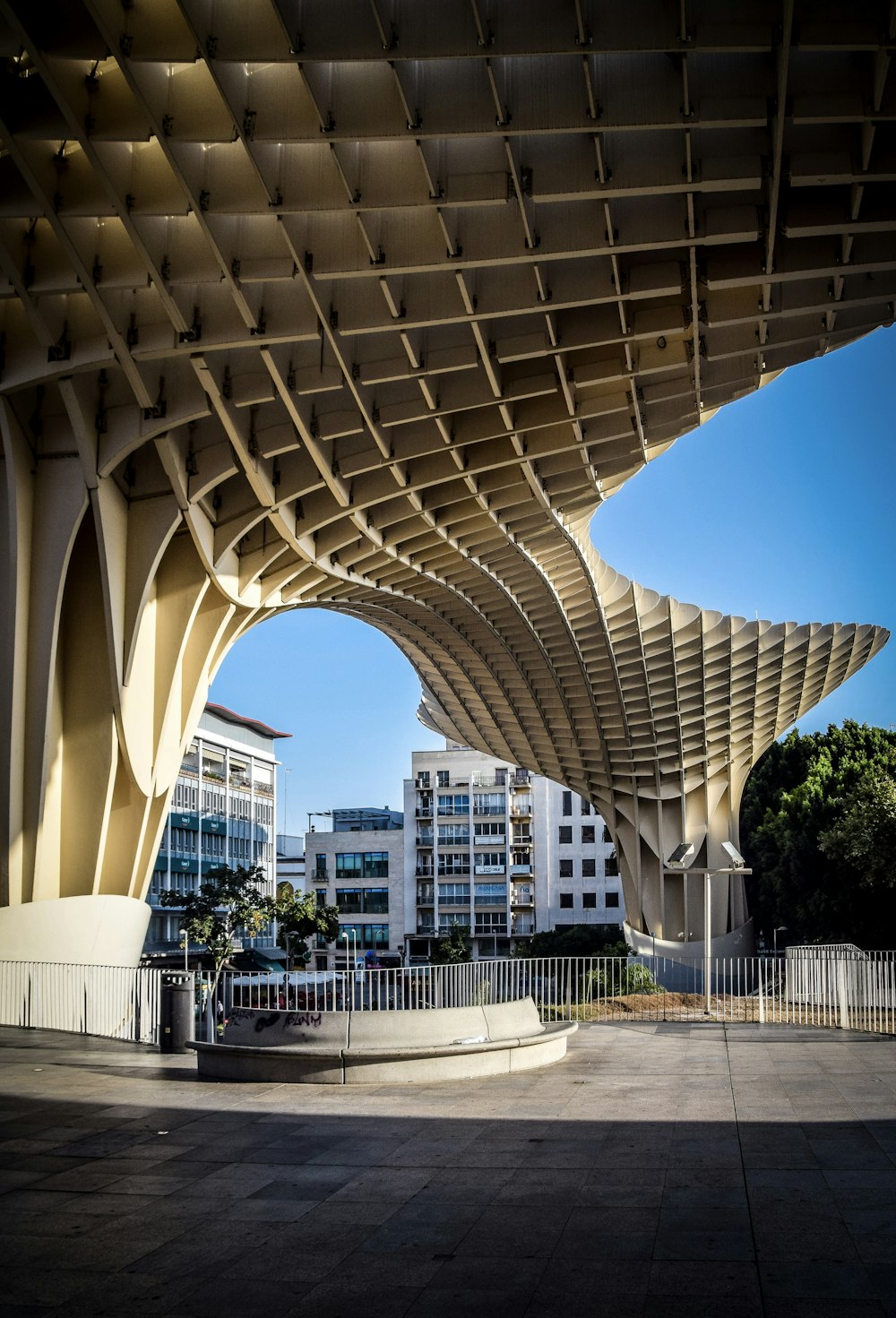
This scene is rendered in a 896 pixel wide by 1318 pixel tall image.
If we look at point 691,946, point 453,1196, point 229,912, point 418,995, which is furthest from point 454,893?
point 453,1196

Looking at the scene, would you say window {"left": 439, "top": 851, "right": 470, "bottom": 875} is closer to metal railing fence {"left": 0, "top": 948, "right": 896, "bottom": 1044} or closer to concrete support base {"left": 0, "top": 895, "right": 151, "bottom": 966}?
metal railing fence {"left": 0, "top": 948, "right": 896, "bottom": 1044}

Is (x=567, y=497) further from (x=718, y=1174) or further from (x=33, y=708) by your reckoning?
(x=718, y=1174)

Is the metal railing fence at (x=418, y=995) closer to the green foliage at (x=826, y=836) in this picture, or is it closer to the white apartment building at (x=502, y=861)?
the green foliage at (x=826, y=836)

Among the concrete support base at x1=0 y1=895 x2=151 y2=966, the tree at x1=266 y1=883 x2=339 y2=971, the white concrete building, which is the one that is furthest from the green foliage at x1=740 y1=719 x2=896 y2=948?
the white concrete building

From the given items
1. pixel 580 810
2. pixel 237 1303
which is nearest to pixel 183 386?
pixel 237 1303

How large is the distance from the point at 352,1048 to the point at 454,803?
334ft

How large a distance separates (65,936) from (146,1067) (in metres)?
10.2

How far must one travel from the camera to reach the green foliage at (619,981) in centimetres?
3188

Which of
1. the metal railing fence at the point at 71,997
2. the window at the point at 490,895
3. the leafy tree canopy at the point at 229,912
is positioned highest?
the metal railing fence at the point at 71,997

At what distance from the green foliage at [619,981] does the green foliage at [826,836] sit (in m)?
14.3

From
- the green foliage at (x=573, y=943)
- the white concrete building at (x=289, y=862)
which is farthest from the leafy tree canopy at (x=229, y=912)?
the white concrete building at (x=289, y=862)

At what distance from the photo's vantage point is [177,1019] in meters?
19.7

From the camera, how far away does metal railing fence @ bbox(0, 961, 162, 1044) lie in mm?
23562

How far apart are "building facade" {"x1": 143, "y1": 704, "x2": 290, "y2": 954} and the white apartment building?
14.4 m
